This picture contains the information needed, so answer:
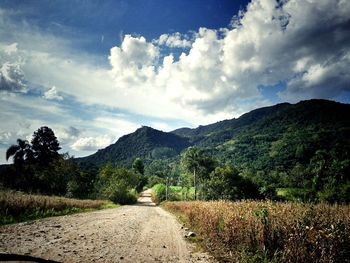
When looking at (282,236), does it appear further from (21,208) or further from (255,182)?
(255,182)

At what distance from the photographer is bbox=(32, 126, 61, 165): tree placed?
69.6m

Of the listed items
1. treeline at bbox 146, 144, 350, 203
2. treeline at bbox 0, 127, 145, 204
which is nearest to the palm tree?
treeline at bbox 0, 127, 145, 204

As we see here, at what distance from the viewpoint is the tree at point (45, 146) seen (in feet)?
228

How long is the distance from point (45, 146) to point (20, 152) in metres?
7.10

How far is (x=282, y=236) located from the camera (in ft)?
28.1

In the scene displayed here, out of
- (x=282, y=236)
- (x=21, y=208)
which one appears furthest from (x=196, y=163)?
(x=282, y=236)

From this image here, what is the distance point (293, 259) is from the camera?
23.4 ft

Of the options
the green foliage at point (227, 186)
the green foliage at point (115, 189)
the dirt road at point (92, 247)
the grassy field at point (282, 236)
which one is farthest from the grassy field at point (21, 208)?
the green foliage at point (227, 186)

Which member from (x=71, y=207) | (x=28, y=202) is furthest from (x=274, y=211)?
(x=71, y=207)

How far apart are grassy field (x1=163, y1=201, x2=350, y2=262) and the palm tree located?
6317 cm

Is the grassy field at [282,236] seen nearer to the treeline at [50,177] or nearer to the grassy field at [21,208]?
the grassy field at [21,208]

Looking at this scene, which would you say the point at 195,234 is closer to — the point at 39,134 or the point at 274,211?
the point at 274,211

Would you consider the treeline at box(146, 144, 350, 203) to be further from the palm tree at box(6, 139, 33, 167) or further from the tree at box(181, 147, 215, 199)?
the palm tree at box(6, 139, 33, 167)

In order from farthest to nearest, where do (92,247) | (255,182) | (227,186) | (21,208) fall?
1. (255,182)
2. (227,186)
3. (21,208)
4. (92,247)
